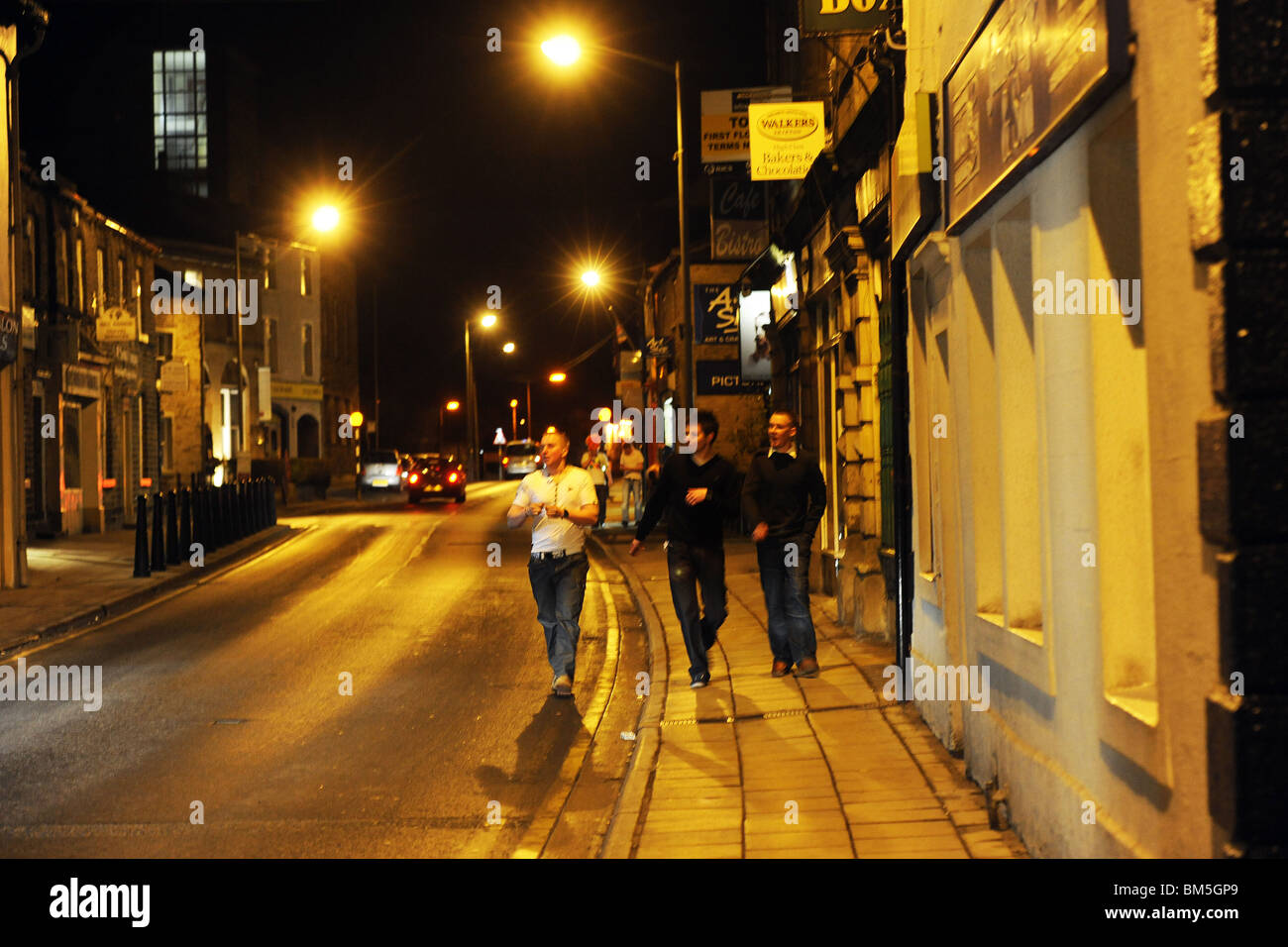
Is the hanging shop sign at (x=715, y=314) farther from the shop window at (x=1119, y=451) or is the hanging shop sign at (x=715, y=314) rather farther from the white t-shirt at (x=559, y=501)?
the shop window at (x=1119, y=451)

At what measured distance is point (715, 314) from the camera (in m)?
24.0

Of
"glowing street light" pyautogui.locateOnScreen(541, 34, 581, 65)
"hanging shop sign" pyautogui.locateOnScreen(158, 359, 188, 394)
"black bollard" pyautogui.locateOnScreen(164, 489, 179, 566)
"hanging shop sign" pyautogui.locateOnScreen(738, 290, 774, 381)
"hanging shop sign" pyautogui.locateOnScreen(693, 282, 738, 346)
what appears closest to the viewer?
"glowing street light" pyautogui.locateOnScreen(541, 34, 581, 65)

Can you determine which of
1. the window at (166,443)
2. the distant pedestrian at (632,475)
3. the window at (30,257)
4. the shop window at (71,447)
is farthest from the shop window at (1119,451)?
the window at (166,443)

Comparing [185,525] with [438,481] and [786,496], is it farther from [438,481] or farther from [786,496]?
[438,481]

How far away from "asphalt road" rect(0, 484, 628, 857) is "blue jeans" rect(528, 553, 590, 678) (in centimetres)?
38

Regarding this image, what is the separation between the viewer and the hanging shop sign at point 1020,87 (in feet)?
14.4

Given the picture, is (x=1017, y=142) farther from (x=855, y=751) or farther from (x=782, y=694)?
(x=782, y=694)

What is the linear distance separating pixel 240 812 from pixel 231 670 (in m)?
4.67

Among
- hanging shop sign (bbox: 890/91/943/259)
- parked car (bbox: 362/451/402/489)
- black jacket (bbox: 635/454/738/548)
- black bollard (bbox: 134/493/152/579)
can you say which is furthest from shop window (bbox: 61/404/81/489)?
hanging shop sign (bbox: 890/91/943/259)

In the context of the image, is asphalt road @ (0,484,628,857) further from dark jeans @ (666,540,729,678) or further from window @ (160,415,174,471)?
window @ (160,415,174,471)

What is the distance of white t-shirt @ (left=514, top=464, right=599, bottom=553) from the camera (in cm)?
1009

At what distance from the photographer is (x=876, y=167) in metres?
11.6

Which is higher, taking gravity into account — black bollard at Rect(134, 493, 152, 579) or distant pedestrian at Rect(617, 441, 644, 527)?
distant pedestrian at Rect(617, 441, 644, 527)

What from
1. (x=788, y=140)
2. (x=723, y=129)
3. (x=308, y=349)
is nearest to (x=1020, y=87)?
(x=788, y=140)
